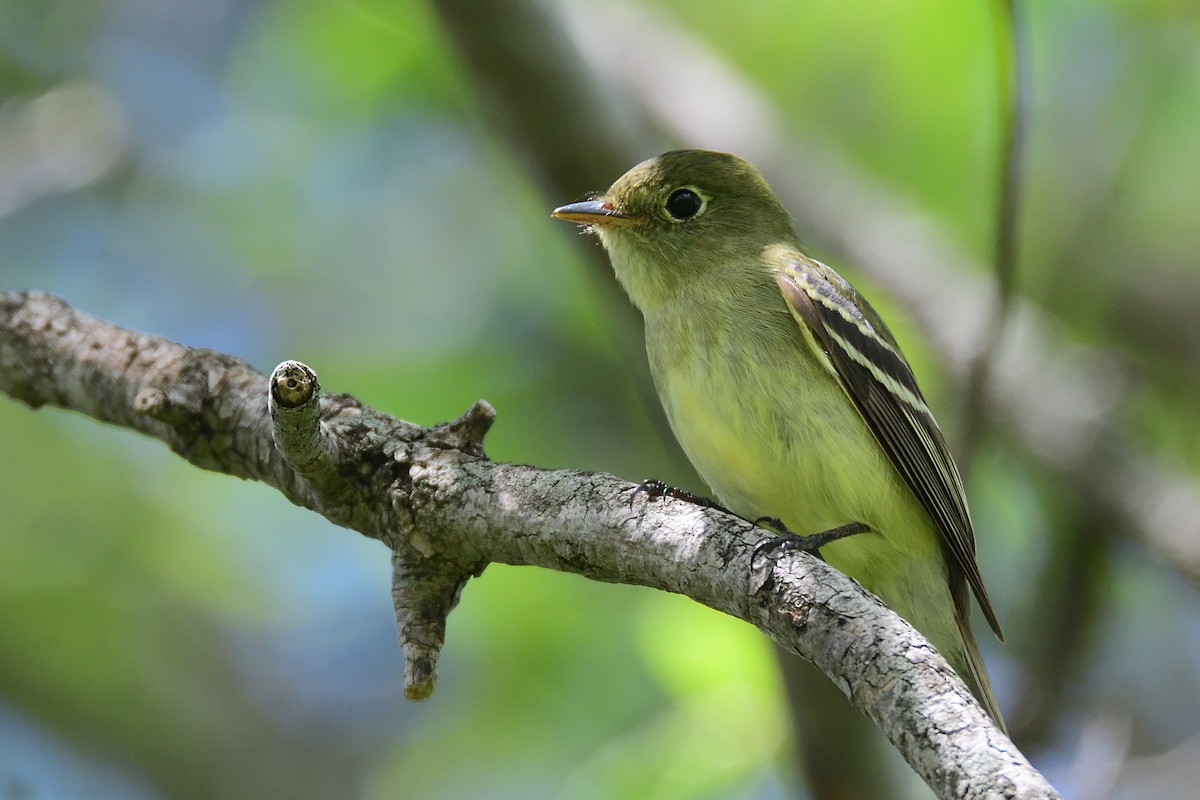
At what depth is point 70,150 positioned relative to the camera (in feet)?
25.8

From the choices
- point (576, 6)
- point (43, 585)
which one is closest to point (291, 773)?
point (43, 585)

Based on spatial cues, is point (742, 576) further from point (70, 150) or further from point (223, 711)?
point (223, 711)

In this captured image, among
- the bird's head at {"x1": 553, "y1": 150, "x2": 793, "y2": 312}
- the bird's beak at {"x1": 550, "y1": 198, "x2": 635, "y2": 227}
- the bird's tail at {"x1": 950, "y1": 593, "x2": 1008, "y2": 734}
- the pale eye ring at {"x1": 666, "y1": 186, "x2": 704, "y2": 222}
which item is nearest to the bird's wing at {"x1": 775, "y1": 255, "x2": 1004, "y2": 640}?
the bird's tail at {"x1": 950, "y1": 593, "x2": 1008, "y2": 734}

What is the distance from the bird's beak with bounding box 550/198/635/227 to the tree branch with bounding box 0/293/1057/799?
1.82m

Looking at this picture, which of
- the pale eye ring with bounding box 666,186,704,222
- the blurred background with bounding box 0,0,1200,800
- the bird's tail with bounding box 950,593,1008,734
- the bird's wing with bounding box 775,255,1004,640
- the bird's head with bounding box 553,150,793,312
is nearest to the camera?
the bird's wing with bounding box 775,255,1004,640

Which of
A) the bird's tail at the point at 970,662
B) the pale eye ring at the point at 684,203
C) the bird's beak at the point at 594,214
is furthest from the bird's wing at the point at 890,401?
the bird's beak at the point at 594,214

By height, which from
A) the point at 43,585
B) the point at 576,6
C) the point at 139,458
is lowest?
the point at 43,585

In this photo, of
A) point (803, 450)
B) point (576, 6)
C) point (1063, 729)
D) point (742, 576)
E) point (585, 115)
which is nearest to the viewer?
point (742, 576)

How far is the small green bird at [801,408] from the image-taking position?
16.6 ft

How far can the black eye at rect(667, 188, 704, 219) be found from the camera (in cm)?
622

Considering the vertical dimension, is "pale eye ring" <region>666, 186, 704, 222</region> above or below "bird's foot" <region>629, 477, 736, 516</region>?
above

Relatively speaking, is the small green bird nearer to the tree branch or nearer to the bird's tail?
the bird's tail

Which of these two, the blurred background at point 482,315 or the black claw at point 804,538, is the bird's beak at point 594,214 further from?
the black claw at point 804,538

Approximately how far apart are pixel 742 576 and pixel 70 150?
6.14 metres
